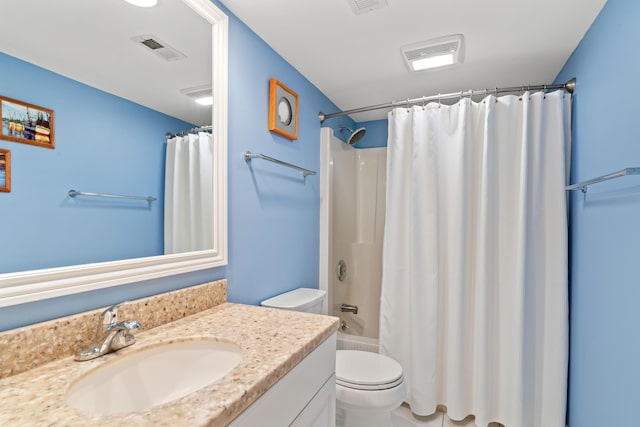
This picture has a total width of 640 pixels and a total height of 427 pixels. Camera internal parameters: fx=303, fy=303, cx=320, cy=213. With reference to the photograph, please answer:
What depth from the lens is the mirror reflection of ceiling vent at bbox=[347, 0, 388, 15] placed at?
1336 mm

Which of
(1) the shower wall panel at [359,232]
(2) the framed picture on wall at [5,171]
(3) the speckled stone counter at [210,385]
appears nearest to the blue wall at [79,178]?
(2) the framed picture on wall at [5,171]

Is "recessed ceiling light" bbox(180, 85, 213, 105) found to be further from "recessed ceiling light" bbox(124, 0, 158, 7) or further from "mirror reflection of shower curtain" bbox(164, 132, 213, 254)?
"recessed ceiling light" bbox(124, 0, 158, 7)

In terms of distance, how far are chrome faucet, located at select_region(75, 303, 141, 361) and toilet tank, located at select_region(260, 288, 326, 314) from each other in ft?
2.47

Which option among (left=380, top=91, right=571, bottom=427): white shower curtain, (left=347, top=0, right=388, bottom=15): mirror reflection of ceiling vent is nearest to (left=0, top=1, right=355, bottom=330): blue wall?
(left=347, top=0, right=388, bottom=15): mirror reflection of ceiling vent

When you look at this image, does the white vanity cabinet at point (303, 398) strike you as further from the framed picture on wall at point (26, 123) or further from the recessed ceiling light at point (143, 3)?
the recessed ceiling light at point (143, 3)

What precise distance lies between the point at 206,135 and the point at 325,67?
1.03m

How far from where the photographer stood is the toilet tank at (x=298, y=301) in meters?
1.56

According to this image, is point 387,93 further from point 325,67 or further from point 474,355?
point 474,355

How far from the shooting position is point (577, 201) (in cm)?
162

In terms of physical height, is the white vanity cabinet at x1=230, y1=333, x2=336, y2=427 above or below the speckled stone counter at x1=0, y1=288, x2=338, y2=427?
below

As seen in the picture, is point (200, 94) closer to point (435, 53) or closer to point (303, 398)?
point (303, 398)

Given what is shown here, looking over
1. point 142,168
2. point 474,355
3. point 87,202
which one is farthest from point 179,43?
point 474,355

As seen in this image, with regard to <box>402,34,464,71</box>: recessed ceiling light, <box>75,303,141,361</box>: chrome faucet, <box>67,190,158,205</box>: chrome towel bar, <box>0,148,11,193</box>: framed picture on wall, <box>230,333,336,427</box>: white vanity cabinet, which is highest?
<box>402,34,464,71</box>: recessed ceiling light

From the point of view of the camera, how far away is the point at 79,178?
2.72 ft
